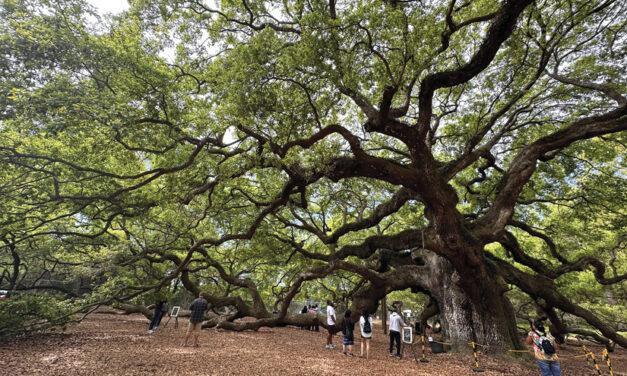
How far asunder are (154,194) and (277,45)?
5.66 meters

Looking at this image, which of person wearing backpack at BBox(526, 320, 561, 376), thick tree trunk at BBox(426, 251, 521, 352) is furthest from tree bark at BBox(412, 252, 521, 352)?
person wearing backpack at BBox(526, 320, 561, 376)

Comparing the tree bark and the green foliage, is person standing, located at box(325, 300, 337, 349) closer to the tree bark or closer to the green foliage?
the tree bark

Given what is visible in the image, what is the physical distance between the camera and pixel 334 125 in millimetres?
6660

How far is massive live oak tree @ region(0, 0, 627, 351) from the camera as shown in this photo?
19.8 feet

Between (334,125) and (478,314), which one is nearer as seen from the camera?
(334,125)

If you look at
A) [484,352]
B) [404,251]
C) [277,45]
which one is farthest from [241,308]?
[277,45]

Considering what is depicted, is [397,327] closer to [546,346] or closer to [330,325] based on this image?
[330,325]

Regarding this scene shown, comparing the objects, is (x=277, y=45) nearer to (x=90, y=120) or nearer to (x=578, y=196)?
(x=90, y=120)

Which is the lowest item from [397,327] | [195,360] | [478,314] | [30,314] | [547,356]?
[195,360]

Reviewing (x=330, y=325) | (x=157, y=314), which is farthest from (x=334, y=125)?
(x=157, y=314)

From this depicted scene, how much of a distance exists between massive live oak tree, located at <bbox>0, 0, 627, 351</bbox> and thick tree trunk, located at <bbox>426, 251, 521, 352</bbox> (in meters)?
0.04

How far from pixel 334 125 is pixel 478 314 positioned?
21.2 feet

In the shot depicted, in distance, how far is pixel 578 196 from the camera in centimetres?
967

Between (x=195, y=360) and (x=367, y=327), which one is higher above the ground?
(x=367, y=327)
